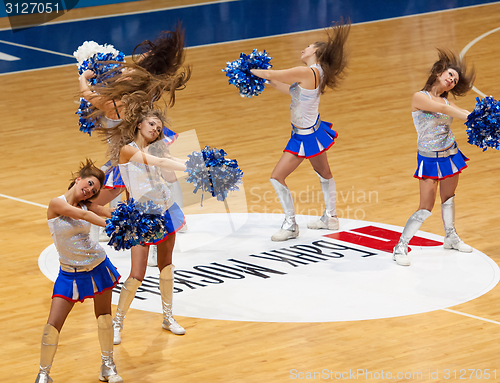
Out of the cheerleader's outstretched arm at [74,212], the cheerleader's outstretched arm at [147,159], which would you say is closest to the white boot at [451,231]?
the cheerleader's outstretched arm at [147,159]

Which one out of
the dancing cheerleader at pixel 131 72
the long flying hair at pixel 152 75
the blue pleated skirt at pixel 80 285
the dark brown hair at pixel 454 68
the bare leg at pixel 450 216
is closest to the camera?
the blue pleated skirt at pixel 80 285

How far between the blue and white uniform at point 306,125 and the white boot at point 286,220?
0.34m

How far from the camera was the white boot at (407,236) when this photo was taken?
21.7ft

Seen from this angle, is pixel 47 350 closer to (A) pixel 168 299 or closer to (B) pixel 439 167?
(A) pixel 168 299

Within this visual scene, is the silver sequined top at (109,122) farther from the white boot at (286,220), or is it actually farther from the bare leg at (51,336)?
the bare leg at (51,336)

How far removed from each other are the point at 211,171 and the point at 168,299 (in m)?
0.92

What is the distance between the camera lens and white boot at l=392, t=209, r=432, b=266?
6.61 meters

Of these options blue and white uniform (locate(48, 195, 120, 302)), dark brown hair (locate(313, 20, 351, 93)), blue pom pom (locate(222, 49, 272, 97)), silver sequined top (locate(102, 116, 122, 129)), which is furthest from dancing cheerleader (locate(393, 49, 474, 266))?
blue and white uniform (locate(48, 195, 120, 302))

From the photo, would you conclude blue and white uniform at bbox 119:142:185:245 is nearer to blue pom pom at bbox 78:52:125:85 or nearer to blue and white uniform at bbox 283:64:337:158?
blue pom pom at bbox 78:52:125:85

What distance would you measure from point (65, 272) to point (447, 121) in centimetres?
337

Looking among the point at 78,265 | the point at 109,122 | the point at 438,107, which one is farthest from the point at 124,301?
the point at 438,107

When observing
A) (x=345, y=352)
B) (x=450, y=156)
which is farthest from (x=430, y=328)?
(x=450, y=156)

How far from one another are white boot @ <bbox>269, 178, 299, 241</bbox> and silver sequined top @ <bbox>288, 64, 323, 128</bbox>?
0.58m

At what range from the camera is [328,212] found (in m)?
7.53
